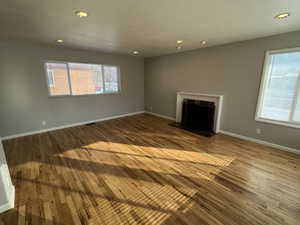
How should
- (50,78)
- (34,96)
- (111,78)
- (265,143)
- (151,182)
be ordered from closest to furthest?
(151,182) < (265,143) < (34,96) < (50,78) < (111,78)

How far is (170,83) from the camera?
17.8 feet

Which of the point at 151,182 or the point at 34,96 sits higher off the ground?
the point at 34,96

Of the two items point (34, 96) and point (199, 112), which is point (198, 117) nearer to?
point (199, 112)

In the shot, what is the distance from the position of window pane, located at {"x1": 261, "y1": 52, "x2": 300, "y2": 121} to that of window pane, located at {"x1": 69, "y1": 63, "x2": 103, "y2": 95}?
16.9ft

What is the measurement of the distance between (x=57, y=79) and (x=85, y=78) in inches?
33.5

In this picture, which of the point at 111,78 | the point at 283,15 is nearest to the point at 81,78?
the point at 111,78

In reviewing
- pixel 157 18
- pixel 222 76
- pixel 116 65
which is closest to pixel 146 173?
pixel 157 18

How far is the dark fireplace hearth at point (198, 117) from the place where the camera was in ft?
13.8

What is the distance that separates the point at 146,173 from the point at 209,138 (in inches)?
88.5

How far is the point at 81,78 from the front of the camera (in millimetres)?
4762

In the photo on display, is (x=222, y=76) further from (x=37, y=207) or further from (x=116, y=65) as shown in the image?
(x=37, y=207)

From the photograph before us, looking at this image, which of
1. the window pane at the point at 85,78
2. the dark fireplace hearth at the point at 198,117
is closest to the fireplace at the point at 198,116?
the dark fireplace hearth at the point at 198,117

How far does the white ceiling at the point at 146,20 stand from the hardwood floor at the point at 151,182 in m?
2.52

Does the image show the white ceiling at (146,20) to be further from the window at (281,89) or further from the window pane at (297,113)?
the window pane at (297,113)
